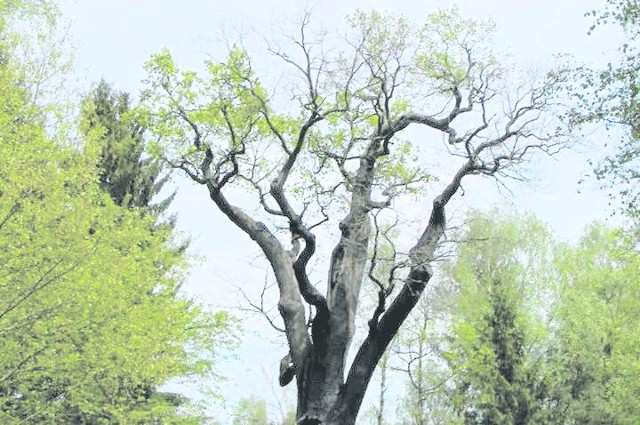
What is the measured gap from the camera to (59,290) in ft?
36.7

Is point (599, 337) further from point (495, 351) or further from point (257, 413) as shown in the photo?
point (257, 413)

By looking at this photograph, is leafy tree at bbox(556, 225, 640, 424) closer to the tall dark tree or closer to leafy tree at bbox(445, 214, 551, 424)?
leafy tree at bbox(445, 214, 551, 424)

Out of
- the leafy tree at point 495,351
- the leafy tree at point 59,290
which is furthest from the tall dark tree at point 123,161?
the leafy tree at point 495,351

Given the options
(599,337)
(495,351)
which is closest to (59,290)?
(495,351)

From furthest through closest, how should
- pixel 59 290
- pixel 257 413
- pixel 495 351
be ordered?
1. pixel 257 413
2. pixel 495 351
3. pixel 59 290

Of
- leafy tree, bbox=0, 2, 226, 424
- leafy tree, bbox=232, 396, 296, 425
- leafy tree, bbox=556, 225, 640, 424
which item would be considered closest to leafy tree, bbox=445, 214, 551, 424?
leafy tree, bbox=556, 225, 640, 424

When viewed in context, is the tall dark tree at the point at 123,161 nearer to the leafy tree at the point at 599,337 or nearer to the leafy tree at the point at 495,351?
the leafy tree at the point at 495,351

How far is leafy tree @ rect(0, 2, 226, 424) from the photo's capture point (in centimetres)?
1078

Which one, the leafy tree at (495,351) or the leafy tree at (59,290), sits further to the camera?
the leafy tree at (495,351)

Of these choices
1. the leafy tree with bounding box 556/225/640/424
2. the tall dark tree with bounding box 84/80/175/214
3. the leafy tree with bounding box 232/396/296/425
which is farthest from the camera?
the leafy tree with bounding box 232/396/296/425

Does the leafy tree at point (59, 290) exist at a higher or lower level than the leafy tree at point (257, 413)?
lower

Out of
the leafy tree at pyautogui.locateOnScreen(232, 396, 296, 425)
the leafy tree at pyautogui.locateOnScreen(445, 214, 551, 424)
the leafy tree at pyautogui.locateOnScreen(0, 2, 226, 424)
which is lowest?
the leafy tree at pyautogui.locateOnScreen(0, 2, 226, 424)

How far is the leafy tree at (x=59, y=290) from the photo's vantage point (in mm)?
10781

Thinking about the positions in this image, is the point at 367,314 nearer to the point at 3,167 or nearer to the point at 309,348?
the point at 309,348
